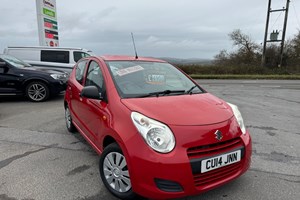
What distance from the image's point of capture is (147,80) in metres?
3.37

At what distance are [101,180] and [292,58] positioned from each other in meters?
30.7

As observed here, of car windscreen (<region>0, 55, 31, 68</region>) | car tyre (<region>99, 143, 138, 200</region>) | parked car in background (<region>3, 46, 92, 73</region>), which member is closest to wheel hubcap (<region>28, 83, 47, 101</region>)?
car windscreen (<region>0, 55, 31, 68</region>)

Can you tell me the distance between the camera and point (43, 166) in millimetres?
A: 3404

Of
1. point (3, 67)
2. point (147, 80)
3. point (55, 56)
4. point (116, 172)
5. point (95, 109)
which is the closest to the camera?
point (116, 172)

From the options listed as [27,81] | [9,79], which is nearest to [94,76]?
[27,81]

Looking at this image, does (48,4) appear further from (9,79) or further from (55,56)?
(9,79)

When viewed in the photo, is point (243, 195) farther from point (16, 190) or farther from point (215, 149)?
point (16, 190)

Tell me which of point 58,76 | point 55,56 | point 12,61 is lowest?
point 58,76

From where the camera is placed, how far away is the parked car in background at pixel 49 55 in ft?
37.0

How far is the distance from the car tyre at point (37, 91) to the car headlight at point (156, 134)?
6549 millimetres

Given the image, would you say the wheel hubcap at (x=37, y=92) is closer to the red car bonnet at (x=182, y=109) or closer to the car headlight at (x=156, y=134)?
the red car bonnet at (x=182, y=109)

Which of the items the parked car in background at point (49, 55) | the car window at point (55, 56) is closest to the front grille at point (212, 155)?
the parked car in background at point (49, 55)

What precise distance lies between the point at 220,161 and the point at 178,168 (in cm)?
47

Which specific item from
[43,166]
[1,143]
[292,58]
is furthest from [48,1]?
[292,58]
